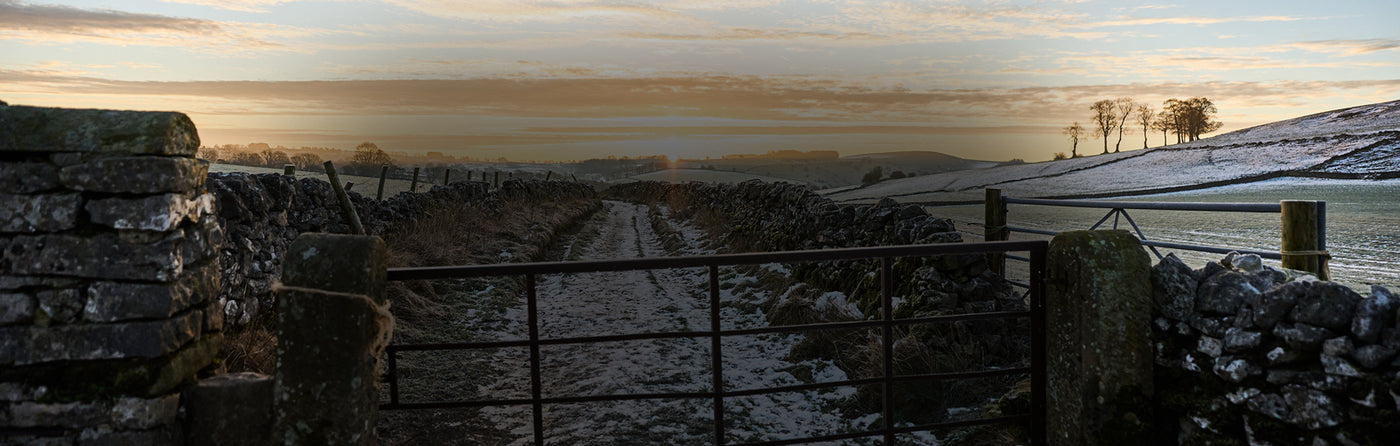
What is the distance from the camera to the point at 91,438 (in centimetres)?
292

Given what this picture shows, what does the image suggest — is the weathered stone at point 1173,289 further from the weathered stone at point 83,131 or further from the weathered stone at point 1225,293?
the weathered stone at point 83,131

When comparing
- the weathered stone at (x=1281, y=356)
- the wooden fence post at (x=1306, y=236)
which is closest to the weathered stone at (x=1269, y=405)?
the weathered stone at (x=1281, y=356)

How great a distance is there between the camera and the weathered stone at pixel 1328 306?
273cm

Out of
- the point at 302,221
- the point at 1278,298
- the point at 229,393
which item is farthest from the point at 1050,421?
the point at 302,221

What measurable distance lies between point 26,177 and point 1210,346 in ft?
16.7

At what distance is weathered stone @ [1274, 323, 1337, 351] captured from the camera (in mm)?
2754

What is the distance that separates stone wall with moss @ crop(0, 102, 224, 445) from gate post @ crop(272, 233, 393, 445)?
1.54 feet

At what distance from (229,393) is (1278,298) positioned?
454 cm

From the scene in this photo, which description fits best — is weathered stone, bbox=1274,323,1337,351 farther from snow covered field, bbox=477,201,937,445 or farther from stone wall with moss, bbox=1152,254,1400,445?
snow covered field, bbox=477,201,937,445

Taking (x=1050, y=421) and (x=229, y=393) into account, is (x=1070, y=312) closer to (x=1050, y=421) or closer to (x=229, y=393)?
(x=1050, y=421)

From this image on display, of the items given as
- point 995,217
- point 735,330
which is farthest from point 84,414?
point 995,217

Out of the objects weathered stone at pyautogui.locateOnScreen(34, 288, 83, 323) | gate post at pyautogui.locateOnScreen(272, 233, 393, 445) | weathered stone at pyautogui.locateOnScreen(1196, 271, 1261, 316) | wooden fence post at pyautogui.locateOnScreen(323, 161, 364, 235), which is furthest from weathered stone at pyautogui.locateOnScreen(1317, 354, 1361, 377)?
wooden fence post at pyautogui.locateOnScreen(323, 161, 364, 235)

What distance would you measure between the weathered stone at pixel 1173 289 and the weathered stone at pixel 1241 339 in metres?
0.24

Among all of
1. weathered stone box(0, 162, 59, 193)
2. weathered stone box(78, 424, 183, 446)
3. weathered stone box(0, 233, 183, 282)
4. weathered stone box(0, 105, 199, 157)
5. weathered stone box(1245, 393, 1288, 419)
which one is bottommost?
weathered stone box(78, 424, 183, 446)
